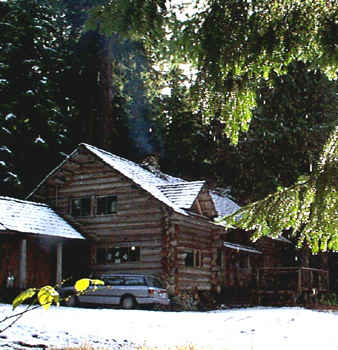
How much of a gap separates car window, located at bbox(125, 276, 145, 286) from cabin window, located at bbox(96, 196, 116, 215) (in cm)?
477

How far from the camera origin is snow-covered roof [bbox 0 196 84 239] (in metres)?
23.3

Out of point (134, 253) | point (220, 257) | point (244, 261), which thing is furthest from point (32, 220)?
point (244, 261)

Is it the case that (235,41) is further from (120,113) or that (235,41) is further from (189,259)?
(120,113)

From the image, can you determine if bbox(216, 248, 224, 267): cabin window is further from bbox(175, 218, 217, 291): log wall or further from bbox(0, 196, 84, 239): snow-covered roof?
bbox(0, 196, 84, 239): snow-covered roof

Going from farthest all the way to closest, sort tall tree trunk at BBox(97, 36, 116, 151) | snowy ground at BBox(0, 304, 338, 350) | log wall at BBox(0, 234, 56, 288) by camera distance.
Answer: tall tree trunk at BBox(97, 36, 116, 151) < log wall at BBox(0, 234, 56, 288) < snowy ground at BBox(0, 304, 338, 350)

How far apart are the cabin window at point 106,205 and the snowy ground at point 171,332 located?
9527 millimetres

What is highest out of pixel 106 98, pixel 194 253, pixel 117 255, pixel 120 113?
pixel 106 98

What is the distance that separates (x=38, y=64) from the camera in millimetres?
37656

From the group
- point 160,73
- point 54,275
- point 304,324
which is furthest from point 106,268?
point 160,73

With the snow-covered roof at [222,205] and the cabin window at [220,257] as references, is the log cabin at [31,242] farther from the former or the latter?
the snow-covered roof at [222,205]

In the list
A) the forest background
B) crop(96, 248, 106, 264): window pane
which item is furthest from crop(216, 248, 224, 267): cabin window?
crop(96, 248, 106, 264): window pane

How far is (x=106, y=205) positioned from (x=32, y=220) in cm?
413

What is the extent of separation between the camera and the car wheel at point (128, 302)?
23.1 meters

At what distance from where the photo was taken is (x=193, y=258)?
27141 mm
